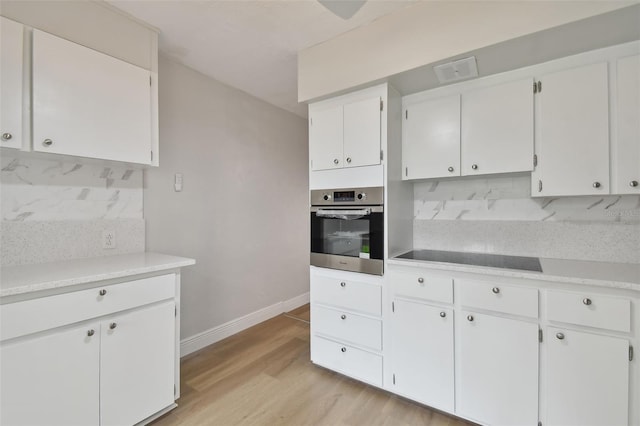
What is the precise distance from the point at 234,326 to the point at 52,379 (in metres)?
1.71

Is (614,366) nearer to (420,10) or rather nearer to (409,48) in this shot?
(409,48)

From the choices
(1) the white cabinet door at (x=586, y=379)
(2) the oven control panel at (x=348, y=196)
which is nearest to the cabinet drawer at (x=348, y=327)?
(2) the oven control panel at (x=348, y=196)

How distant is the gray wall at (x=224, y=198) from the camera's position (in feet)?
7.99

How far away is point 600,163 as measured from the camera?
5.37 ft

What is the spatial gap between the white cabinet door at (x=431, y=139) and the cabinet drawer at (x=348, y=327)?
1148 mm

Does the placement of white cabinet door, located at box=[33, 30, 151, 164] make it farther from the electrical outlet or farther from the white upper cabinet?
the white upper cabinet

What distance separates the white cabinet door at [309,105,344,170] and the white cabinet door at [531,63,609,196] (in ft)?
4.27

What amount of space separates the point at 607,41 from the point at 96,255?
11.1 ft

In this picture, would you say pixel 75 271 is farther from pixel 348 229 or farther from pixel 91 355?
pixel 348 229

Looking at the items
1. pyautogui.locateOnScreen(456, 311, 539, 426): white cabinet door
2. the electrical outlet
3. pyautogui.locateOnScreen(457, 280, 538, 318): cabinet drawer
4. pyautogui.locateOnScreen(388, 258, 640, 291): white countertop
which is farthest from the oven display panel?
the electrical outlet

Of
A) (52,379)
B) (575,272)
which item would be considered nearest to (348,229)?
(575,272)

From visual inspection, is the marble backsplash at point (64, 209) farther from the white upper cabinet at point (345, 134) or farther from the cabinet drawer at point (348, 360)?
the cabinet drawer at point (348, 360)

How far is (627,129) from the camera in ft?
5.17

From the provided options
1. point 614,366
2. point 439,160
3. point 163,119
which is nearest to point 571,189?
point 439,160
